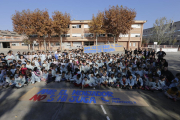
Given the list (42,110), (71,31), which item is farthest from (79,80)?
(71,31)

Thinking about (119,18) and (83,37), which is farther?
(83,37)

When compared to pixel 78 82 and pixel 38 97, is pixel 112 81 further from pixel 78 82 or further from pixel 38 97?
pixel 38 97

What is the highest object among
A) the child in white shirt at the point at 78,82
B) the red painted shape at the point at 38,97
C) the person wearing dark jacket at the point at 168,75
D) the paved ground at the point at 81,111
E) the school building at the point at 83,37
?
the school building at the point at 83,37

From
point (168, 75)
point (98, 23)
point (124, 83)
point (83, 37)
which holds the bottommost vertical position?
point (124, 83)

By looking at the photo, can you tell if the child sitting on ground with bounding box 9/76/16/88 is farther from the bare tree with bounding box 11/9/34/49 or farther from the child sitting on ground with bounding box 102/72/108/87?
the bare tree with bounding box 11/9/34/49

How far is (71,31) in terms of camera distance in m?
29.1

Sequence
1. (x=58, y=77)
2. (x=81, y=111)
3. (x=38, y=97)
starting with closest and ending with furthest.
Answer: (x=81, y=111) < (x=38, y=97) < (x=58, y=77)

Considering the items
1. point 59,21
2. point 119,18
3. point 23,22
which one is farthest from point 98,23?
point 23,22

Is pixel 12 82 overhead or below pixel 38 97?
overhead

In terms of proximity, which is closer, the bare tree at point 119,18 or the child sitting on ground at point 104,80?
the child sitting on ground at point 104,80

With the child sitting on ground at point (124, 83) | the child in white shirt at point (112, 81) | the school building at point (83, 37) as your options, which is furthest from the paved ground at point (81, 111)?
the school building at point (83, 37)

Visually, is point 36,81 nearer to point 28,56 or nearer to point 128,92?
point 28,56

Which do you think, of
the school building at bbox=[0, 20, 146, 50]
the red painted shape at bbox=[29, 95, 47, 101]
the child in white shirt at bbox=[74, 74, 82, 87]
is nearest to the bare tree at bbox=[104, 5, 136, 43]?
the school building at bbox=[0, 20, 146, 50]

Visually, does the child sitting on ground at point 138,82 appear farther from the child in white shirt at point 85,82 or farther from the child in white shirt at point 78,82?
the child in white shirt at point 78,82
